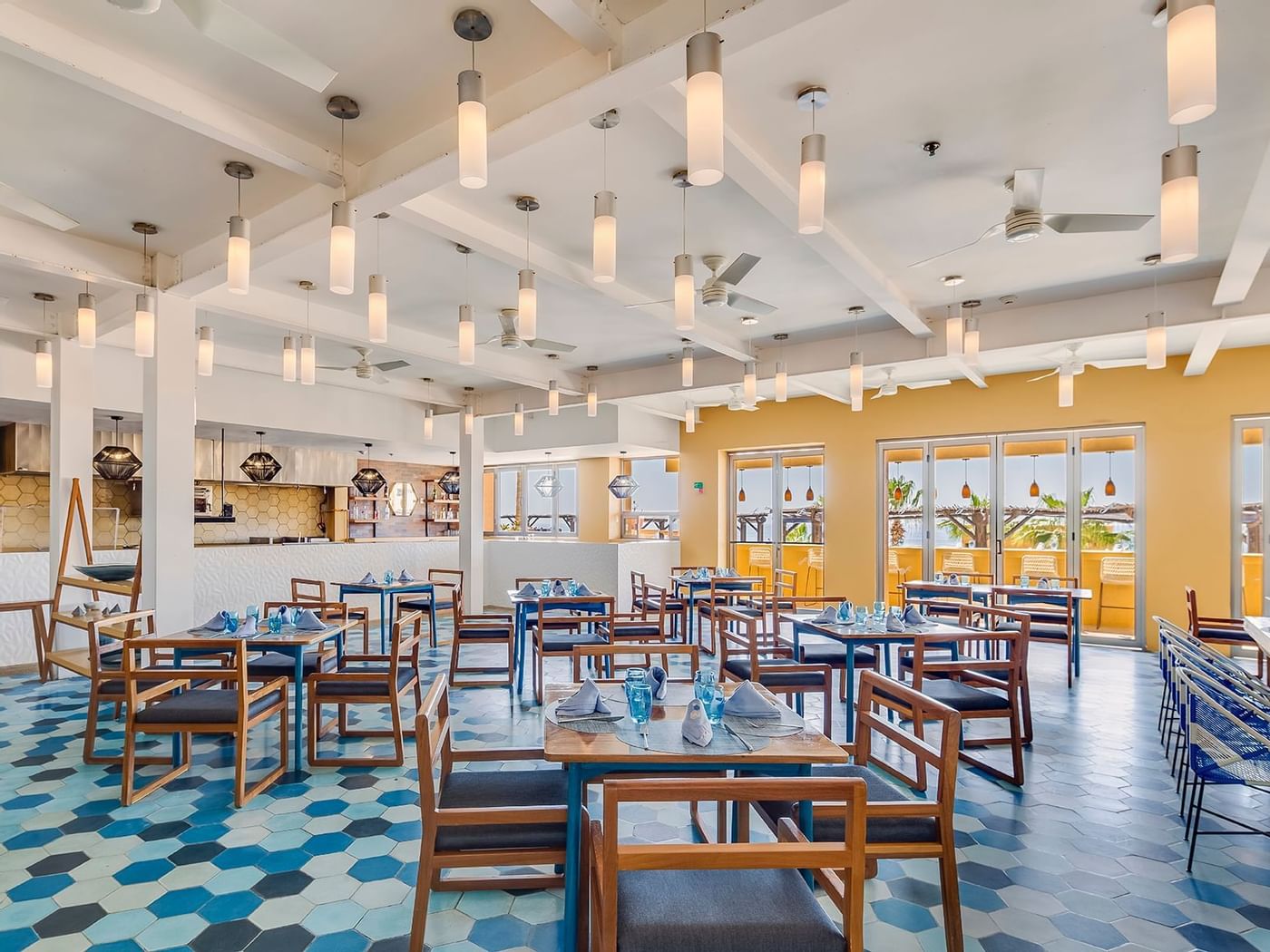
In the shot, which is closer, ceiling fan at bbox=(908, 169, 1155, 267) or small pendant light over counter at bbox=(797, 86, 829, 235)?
small pendant light over counter at bbox=(797, 86, 829, 235)

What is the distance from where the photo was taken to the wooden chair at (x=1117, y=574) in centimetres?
823

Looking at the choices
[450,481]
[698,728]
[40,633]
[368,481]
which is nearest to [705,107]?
[698,728]

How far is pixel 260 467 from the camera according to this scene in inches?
349

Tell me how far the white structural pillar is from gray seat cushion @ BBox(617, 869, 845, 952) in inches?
180

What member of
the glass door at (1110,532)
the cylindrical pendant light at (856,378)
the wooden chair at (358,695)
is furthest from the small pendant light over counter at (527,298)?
the glass door at (1110,532)

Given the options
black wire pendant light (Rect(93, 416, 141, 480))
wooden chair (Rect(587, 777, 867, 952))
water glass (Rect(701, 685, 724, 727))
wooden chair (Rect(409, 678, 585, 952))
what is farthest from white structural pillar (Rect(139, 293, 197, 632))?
wooden chair (Rect(587, 777, 867, 952))

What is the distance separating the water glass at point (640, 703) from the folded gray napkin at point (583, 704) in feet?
0.40

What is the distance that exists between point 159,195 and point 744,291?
4125 millimetres

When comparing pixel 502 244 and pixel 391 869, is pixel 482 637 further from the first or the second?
pixel 502 244

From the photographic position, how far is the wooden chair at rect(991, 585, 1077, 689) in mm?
6195

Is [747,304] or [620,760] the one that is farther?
[747,304]

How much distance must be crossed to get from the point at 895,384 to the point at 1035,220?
536 centimetres

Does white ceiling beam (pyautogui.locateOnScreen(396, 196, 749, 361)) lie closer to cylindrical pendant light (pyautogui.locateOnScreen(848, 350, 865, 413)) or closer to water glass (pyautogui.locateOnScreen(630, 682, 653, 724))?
cylindrical pendant light (pyautogui.locateOnScreen(848, 350, 865, 413))

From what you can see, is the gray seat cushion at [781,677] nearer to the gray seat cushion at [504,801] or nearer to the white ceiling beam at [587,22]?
the gray seat cushion at [504,801]
